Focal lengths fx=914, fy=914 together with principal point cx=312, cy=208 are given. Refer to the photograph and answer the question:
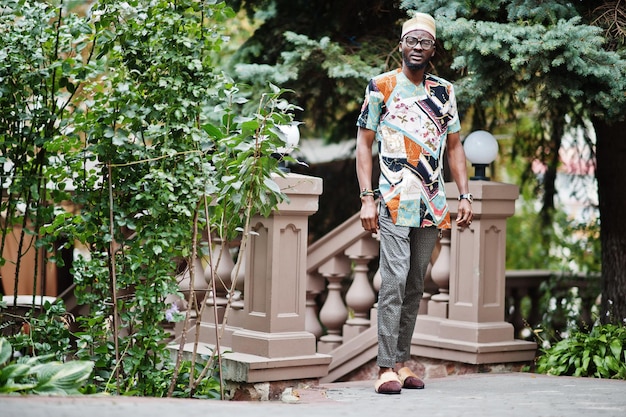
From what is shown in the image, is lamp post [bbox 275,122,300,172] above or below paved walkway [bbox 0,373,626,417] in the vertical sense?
above

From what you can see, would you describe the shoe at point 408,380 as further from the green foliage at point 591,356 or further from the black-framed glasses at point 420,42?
the black-framed glasses at point 420,42

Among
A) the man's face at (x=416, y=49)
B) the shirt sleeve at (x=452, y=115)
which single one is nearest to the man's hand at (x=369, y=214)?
the shirt sleeve at (x=452, y=115)

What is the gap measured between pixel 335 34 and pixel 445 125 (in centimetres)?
295

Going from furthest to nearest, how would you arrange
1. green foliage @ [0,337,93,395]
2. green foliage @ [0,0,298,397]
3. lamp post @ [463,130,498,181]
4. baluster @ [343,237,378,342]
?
baluster @ [343,237,378,342] < lamp post @ [463,130,498,181] < green foliage @ [0,0,298,397] < green foliage @ [0,337,93,395]

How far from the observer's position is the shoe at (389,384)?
4.93m

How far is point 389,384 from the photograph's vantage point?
493 centimetres

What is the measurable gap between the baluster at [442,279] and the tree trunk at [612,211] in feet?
4.81

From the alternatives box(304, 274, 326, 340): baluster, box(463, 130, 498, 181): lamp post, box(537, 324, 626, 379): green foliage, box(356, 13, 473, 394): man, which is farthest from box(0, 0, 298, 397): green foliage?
box(537, 324, 626, 379): green foliage

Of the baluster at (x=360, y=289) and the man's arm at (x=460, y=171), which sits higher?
the man's arm at (x=460, y=171)

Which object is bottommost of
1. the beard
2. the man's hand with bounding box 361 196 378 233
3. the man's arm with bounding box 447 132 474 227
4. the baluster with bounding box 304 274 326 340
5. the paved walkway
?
the paved walkway

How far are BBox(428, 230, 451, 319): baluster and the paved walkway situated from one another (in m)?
0.59

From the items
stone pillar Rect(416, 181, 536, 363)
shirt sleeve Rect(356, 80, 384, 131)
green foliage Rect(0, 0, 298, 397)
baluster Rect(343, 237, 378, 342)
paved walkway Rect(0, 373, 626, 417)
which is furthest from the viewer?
baluster Rect(343, 237, 378, 342)

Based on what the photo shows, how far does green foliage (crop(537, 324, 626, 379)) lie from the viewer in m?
5.90

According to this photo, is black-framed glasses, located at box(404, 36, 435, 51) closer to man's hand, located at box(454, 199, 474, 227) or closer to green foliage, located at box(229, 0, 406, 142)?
man's hand, located at box(454, 199, 474, 227)
